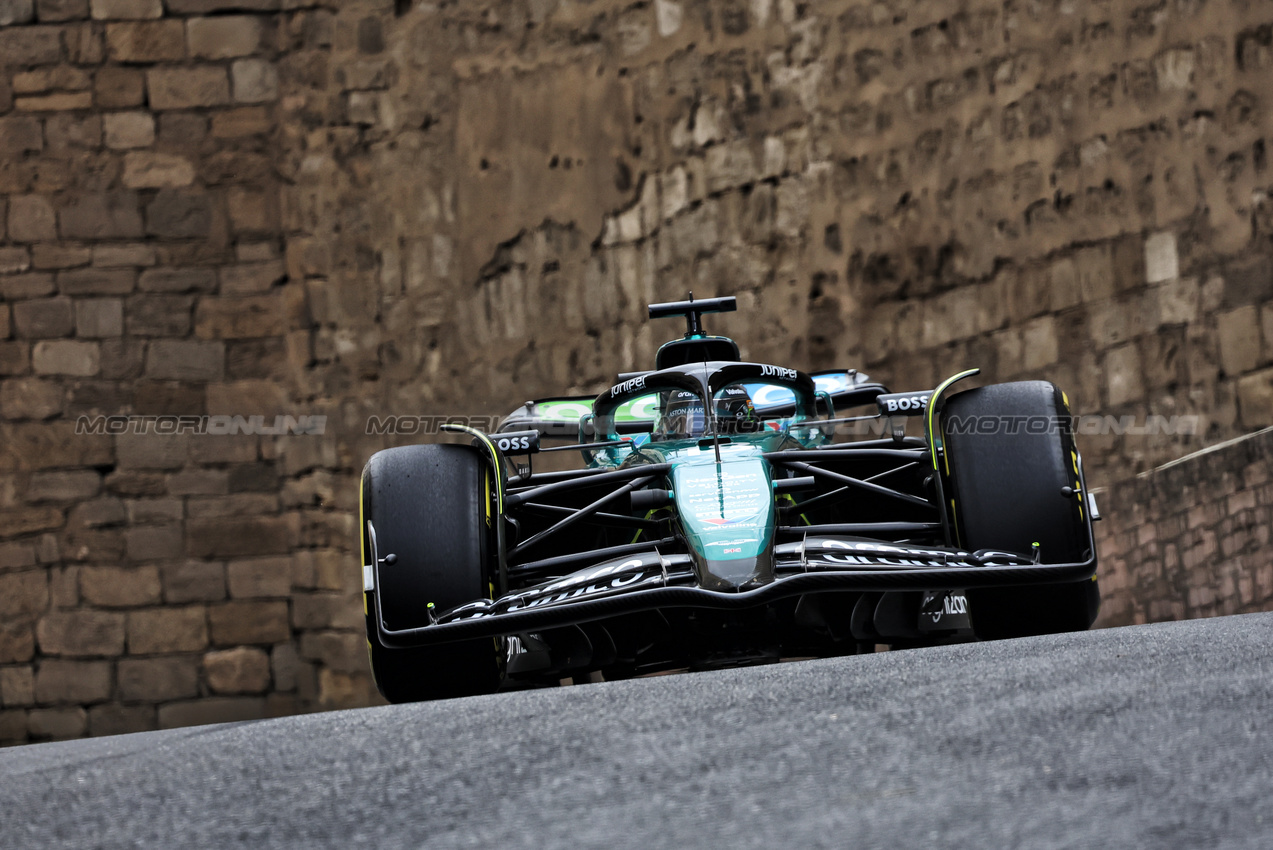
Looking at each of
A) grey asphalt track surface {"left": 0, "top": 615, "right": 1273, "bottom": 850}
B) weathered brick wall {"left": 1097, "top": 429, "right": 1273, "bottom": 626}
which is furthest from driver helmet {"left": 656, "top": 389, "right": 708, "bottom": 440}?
weathered brick wall {"left": 1097, "top": 429, "right": 1273, "bottom": 626}

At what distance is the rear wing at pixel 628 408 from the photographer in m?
5.54

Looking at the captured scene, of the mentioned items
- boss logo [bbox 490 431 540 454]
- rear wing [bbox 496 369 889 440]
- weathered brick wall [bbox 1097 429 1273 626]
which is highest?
rear wing [bbox 496 369 889 440]

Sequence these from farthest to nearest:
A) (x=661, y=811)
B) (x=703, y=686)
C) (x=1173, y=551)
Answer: (x=1173, y=551) → (x=703, y=686) → (x=661, y=811)

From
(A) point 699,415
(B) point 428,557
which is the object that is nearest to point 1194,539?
(A) point 699,415

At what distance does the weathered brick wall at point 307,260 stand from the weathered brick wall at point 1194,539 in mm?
2151

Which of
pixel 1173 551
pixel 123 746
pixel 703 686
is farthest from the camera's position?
pixel 1173 551

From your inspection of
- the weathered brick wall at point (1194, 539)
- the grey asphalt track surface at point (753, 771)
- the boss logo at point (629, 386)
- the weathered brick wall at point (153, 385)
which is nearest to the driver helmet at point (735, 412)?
the boss logo at point (629, 386)

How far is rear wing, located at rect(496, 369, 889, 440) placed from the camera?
5.54 m

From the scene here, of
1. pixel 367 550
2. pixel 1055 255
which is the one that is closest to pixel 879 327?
pixel 1055 255

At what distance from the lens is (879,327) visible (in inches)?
327

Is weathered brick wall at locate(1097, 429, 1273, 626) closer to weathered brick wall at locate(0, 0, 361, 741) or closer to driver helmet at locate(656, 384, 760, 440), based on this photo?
driver helmet at locate(656, 384, 760, 440)

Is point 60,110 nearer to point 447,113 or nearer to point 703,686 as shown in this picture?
point 447,113

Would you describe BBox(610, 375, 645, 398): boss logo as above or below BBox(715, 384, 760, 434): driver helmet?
above

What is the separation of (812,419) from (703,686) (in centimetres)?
227
